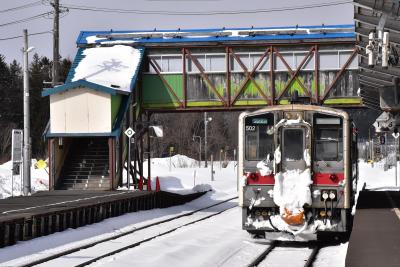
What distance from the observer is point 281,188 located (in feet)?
48.2

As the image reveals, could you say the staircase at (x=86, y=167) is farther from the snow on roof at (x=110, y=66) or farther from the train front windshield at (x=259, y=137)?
the train front windshield at (x=259, y=137)

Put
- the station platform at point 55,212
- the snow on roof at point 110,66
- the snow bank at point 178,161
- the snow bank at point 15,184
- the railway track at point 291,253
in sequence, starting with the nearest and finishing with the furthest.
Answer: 1. the railway track at point 291,253
2. the station platform at point 55,212
3. the snow on roof at point 110,66
4. the snow bank at point 15,184
5. the snow bank at point 178,161

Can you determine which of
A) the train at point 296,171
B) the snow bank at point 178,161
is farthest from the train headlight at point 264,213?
the snow bank at point 178,161

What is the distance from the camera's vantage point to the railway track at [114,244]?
13009 millimetres

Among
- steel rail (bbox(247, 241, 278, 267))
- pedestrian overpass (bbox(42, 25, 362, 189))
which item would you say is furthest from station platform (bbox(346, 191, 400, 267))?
pedestrian overpass (bbox(42, 25, 362, 189))

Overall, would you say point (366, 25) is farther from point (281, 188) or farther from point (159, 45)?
point (159, 45)

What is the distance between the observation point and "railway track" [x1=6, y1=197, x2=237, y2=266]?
1301cm

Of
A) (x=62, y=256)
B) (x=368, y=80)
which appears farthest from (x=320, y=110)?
(x=368, y=80)

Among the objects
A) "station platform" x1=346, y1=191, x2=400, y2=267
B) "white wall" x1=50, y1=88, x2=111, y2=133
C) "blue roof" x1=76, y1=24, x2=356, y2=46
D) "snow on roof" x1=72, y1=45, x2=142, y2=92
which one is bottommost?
"station platform" x1=346, y1=191, x2=400, y2=267

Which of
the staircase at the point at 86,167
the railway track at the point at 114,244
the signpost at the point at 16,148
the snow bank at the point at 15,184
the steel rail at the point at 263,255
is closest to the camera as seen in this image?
the steel rail at the point at 263,255

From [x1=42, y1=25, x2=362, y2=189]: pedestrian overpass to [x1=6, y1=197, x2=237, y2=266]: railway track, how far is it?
24.1 ft

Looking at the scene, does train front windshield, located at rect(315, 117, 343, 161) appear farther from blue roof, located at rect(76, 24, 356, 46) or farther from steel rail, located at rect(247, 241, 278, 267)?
blue roof, located at rect(76, 24, 356, 46)

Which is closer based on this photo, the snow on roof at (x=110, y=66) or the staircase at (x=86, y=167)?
the staircase at (x=86, y=167)

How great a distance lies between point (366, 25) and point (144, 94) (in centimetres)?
1699
